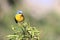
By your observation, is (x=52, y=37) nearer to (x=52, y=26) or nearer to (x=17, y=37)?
(x=52, y=26)

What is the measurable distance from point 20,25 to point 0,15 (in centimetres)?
109

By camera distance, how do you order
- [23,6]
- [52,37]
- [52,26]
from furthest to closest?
[23,6], [52,26], [52,37]

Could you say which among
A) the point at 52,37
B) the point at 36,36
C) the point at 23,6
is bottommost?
the point at 52,37

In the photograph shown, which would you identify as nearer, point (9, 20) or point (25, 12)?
point (9, 20)

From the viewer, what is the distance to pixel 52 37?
198 centimetres

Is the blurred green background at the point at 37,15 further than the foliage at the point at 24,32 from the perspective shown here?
Yes

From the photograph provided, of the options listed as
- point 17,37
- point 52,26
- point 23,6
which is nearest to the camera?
point 17,37

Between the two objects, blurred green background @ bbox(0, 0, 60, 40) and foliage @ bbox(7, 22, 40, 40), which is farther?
blurred green background @ bbox(0, 0, 60, 40)

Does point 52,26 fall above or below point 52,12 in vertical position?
below

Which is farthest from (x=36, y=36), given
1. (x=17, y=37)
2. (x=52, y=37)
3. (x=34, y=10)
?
(x=34, y=10)

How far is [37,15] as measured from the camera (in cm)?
221

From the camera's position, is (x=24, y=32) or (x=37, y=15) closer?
(x=24, y=32)

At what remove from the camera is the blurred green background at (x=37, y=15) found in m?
2.02

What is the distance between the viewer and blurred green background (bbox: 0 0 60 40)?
2023mm
